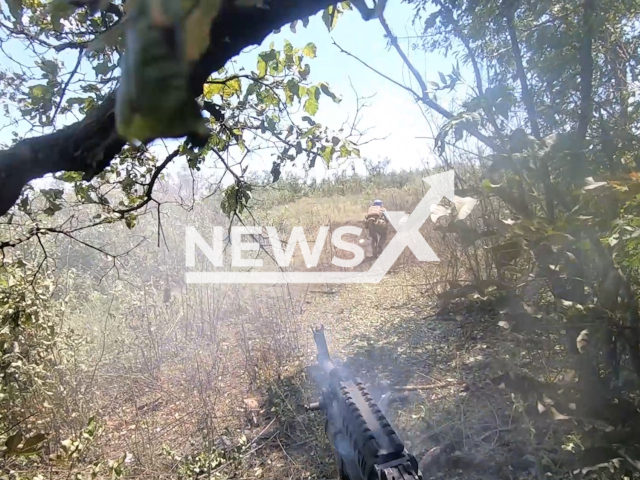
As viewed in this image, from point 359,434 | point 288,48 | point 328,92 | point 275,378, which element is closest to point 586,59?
point 328,92

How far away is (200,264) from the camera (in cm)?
483

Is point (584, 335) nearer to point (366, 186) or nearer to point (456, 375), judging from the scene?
point (456, 375)

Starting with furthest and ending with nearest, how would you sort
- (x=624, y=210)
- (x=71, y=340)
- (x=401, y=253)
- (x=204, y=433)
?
(x=401, y=253)
(x=71, y=340)
(x=204, y=433)
(x=624, y=210)

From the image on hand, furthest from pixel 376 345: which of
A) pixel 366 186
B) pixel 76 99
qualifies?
pixel 366 186

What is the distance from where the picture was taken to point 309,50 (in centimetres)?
125

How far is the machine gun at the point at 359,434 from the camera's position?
82cm

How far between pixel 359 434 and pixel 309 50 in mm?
1060

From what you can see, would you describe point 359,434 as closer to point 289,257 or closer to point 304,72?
point 304,72

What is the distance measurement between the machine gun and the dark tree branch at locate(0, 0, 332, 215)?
0.72m

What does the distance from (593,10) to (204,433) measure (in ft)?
7.97

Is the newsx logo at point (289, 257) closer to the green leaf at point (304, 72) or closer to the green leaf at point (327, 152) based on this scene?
the green leaf at point (327, 152)

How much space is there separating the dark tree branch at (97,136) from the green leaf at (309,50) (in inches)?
35.7

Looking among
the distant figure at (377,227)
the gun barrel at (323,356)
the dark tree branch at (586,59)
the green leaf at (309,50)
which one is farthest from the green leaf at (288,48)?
the distant figure at (377,227)

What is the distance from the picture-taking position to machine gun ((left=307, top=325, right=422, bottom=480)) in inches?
32.2
